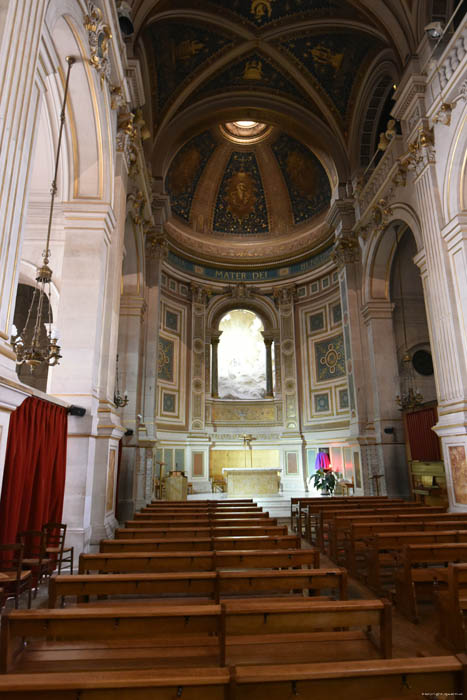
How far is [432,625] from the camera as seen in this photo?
403 centimetres

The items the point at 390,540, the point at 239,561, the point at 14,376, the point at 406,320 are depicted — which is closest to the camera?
the point at 14,376

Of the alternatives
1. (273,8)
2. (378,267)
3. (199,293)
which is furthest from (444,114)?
(199,293)

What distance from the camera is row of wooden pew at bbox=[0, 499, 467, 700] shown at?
171 centimetres

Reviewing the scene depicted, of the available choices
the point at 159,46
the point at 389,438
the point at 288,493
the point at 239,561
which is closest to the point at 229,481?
the point at 288,493

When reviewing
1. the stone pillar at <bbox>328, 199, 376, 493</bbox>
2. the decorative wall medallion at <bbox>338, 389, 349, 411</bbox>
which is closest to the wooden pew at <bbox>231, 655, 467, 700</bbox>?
the stone pillar at <bbox>328, 199, 376, 493</bbox>

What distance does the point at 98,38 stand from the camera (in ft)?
23.7

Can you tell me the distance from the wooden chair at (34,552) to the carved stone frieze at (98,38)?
22.8 feet

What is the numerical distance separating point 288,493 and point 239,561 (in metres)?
13.3

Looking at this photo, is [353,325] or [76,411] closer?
[76,411]

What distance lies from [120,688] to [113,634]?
936mm

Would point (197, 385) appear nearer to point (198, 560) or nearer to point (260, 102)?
point (260, 102)

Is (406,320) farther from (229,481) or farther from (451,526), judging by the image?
(451,526)

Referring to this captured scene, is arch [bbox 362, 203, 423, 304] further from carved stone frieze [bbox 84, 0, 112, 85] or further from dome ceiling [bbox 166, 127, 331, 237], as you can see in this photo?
carved stone frieze [bbox 84, 0, 112, 85]

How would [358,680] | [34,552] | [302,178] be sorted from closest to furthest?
[358,680], [34,552], [302,178]
